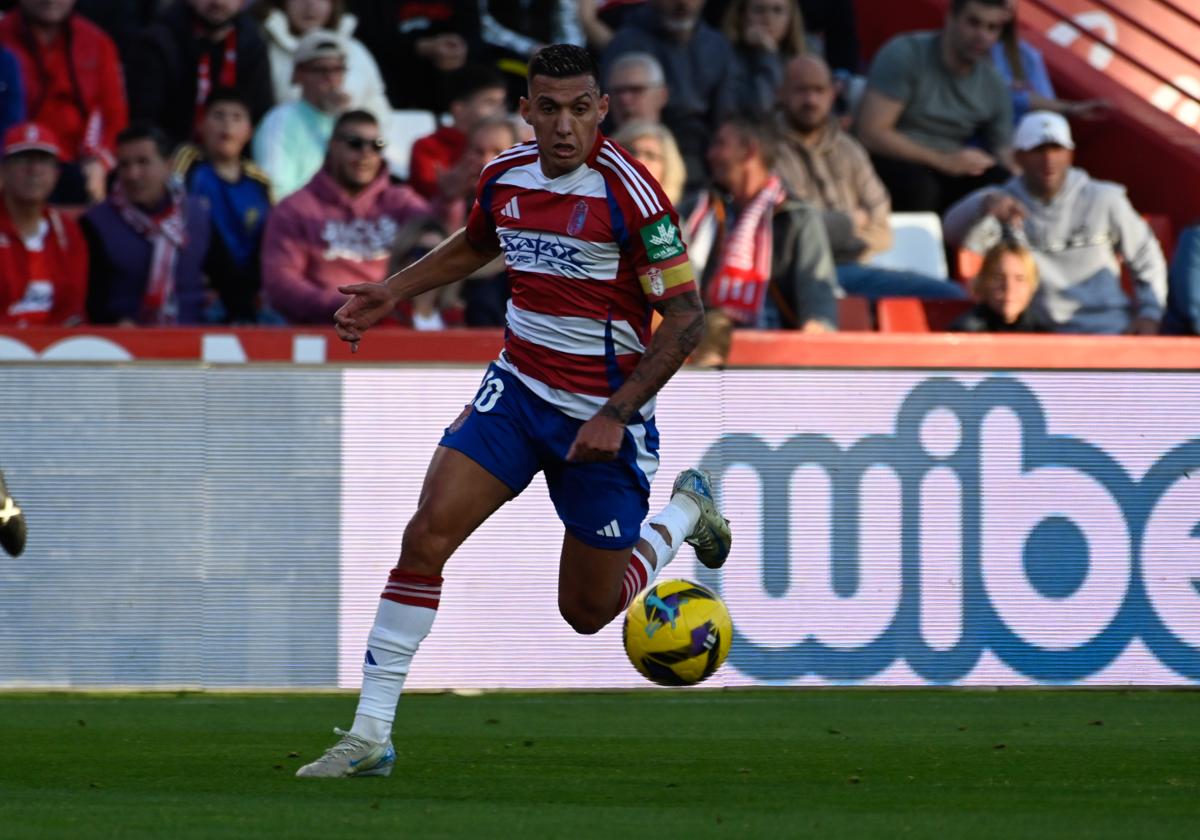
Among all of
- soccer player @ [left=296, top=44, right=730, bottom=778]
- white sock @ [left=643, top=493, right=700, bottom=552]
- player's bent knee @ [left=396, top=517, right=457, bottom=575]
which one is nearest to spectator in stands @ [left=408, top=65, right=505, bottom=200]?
white sock @ [left=643, top=493, right=700, bottom=552]

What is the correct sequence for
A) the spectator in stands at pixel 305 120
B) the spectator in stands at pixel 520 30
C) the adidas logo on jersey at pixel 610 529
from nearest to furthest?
the adidas logo on jersey at pixel 610 529, the spectator in stands at pixel 305 120, the spectator in stands at pixel 520 30

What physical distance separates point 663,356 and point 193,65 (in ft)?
24.0

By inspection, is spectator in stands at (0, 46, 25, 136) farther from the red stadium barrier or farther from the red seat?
the red seat

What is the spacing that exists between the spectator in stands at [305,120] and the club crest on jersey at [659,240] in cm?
626

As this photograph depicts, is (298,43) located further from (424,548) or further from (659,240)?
(424,548)

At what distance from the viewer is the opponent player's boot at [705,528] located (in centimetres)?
780

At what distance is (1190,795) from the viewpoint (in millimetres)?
6184

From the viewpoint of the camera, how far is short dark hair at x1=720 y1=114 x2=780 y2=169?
1166 centimetres

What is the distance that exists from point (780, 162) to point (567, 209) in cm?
611

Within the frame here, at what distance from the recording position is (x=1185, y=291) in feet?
40.3

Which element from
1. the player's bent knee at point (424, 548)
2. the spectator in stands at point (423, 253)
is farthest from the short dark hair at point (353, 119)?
the player's bent knee at point (424, 548)

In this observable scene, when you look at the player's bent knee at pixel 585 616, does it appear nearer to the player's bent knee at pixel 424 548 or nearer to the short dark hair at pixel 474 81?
the player's bent knee at pixel 424 548

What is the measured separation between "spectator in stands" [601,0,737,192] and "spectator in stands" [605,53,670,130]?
43cm

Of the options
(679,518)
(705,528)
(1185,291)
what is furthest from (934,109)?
(679,518)
